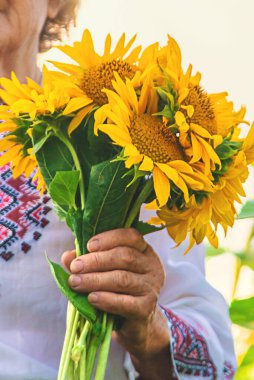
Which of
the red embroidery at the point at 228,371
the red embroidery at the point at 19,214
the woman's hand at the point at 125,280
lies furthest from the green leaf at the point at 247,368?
the red embroidery at the point at 19,214

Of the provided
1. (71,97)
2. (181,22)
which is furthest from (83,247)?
(181,22)

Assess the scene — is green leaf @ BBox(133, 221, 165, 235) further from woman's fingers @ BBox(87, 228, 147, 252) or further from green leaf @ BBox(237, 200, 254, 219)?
green leaf @ BBox(237, 200, 254, 219)

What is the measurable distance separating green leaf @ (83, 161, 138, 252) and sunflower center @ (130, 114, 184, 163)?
1.4 inches

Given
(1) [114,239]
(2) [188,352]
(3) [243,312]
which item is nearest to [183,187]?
(1) [114,239]

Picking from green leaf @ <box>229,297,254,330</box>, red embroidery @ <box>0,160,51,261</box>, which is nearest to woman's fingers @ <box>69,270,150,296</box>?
red embroidery @ <box>0,160,51,261</box>

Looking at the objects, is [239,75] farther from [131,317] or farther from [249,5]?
[131,317]

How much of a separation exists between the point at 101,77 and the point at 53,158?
0.35 feet

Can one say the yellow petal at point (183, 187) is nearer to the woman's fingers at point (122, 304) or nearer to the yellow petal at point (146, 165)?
the yellow petal at point (146, 165)

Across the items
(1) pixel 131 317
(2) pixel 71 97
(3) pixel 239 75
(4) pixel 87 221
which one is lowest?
(3) pixel 239 75

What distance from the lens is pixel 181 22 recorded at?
86.2 inches

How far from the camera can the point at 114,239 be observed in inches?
30.4

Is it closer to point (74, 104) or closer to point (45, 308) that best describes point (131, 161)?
point (74, 104)

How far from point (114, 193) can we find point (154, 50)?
0.56 ft

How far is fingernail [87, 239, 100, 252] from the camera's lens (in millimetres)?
763
